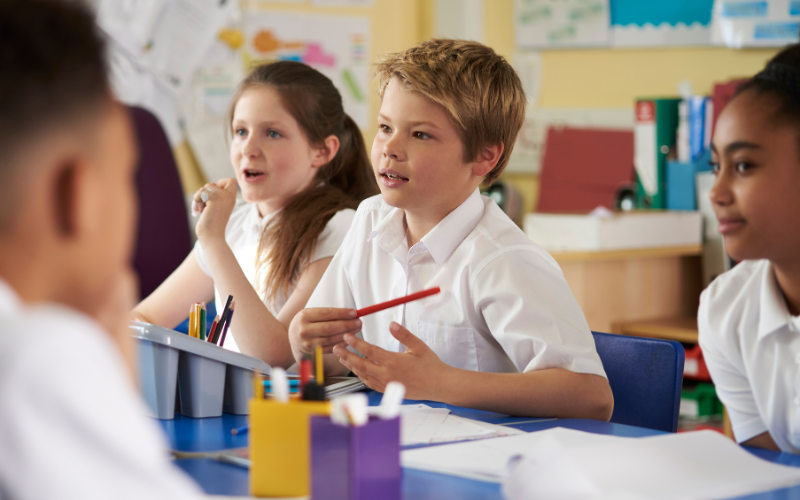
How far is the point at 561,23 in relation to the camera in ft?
8.83

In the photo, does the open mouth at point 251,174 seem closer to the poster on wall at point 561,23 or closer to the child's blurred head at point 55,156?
the child's blurred head at point 55,156

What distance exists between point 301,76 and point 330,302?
0.49 meters

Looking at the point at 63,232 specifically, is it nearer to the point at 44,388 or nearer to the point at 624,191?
the point at 44,388

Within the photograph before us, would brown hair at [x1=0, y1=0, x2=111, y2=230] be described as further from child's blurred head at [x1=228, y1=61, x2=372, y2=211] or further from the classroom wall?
the classroom wall

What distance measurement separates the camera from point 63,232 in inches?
13.7

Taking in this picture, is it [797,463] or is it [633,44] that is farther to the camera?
[633,44]

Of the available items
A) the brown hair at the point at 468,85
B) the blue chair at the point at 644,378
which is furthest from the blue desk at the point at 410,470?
the brown hair at the point at 468,85

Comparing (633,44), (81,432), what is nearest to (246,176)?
(81,432)

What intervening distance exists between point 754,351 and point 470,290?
37 cm

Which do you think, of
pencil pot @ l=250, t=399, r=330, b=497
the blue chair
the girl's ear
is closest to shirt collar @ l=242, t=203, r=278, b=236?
the girl's ear

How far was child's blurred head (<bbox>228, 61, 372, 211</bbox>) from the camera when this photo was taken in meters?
1.49

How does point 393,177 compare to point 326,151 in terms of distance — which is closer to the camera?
point 393,177

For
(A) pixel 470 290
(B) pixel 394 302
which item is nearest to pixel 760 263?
(A) pixel 470 290

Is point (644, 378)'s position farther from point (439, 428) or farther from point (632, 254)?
point (632, 254)
